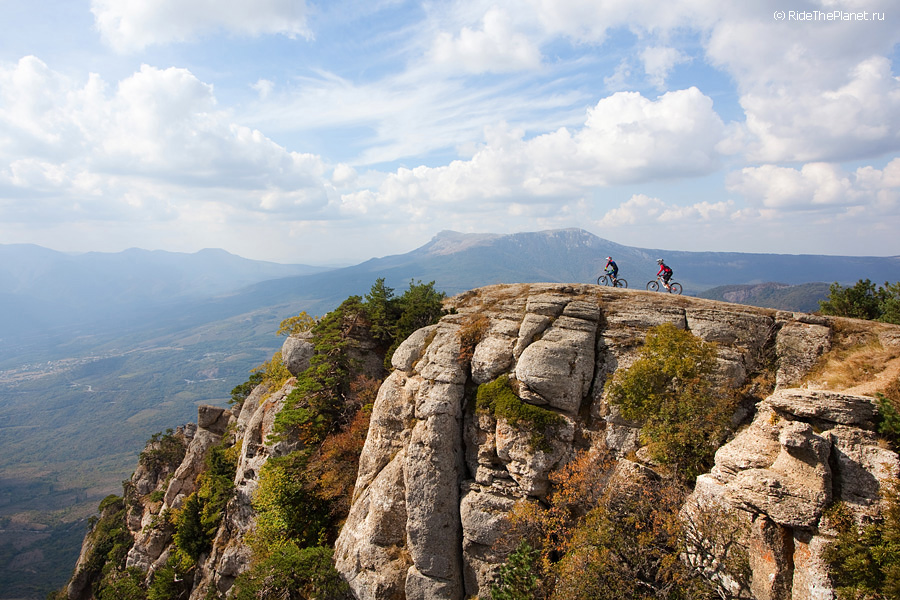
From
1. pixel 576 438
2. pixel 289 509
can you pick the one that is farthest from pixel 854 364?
pixel 289 509

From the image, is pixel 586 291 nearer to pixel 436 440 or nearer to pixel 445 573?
pixel 436 440

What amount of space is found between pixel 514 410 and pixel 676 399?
29.6 ft

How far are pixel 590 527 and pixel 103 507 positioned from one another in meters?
81.3

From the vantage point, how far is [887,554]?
14.7 m

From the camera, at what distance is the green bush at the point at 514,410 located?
2512cm

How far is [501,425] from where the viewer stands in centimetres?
2597

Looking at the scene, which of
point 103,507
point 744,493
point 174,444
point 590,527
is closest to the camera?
point 744,493

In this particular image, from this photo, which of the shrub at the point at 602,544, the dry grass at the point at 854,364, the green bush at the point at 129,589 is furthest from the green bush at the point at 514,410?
the green bush at the point at 129,589

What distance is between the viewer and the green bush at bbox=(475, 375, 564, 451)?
25.1m

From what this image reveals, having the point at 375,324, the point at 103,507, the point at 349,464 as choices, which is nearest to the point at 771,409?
the point at 349,464

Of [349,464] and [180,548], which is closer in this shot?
[349,464]

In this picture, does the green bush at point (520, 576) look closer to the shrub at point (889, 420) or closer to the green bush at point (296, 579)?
the green bush at point (296, 579)

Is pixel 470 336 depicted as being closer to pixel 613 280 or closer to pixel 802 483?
pixel 613 280

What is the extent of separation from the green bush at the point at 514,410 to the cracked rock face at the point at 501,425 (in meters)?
0.31
